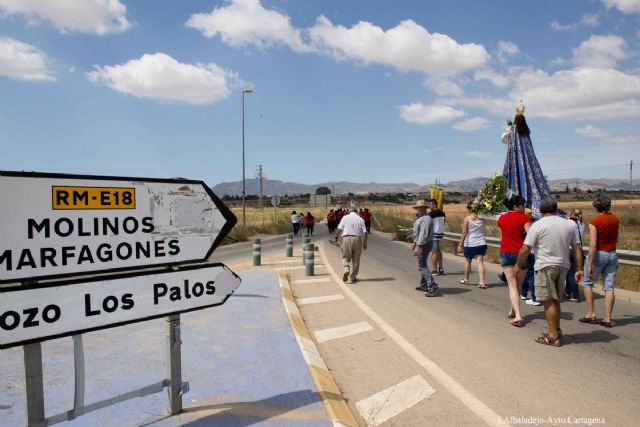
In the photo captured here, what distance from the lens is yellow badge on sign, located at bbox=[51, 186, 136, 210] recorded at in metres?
2.96

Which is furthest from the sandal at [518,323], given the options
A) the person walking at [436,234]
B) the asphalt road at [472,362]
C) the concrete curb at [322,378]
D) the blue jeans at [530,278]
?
the person walking at [436,234]

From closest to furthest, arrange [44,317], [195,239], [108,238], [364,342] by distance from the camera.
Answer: [44,317], [108,238], [195,239], [364,342]

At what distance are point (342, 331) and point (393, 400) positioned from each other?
8.09 ft

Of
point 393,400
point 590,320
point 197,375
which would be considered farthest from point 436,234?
point 197,375

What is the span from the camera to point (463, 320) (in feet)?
23.8

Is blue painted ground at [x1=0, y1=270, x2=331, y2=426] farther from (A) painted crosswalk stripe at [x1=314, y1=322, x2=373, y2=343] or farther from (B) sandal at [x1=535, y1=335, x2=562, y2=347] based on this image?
(B) sandal at [x1=535, y1=335, x2=562, y2=347]

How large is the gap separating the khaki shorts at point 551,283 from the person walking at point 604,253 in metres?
1.29

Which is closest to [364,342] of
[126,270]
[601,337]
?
[601,337]

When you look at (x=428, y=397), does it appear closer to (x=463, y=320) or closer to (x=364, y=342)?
(x=364, y=342)

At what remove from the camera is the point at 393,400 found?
4320 mm

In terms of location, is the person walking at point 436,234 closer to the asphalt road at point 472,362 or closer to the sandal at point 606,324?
the asphalt road at point 472,362

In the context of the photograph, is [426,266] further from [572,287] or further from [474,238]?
[572,287]

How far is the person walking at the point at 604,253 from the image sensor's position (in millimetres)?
6785

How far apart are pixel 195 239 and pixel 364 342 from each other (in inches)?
131
